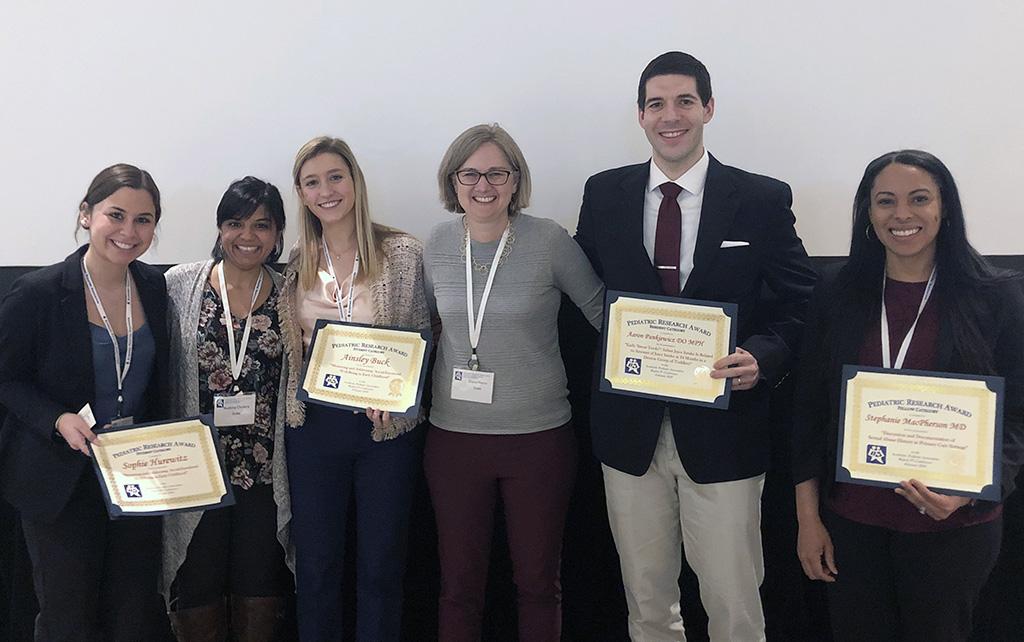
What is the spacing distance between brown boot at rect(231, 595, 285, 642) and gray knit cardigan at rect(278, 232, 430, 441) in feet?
1.77

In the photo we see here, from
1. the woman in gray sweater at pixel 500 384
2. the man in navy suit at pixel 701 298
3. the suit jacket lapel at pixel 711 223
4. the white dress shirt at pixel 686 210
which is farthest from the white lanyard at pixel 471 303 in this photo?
the suit jacket lapel at pixel 711 223

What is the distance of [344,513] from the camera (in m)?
2.09

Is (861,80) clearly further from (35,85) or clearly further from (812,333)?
(35,85)

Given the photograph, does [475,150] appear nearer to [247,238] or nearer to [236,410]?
[247,238]

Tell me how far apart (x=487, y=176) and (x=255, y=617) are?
→ 1.42 m

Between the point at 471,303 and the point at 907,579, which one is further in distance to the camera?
the point at 471,303

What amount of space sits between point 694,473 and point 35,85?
8.35 ft

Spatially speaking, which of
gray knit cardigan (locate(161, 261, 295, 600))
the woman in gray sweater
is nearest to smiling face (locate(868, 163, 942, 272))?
the woman in gray sweater

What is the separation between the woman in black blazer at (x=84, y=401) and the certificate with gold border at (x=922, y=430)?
69.1 inches

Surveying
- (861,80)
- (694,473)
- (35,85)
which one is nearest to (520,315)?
(694,473)

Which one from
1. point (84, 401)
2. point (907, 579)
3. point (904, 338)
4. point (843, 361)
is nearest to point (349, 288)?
point (84, 401)

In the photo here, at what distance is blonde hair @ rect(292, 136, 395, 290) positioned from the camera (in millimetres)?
2064

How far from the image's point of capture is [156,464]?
6.10ft

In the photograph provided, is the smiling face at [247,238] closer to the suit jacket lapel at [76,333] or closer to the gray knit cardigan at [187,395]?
the gray knit cardigan at [187,395]
